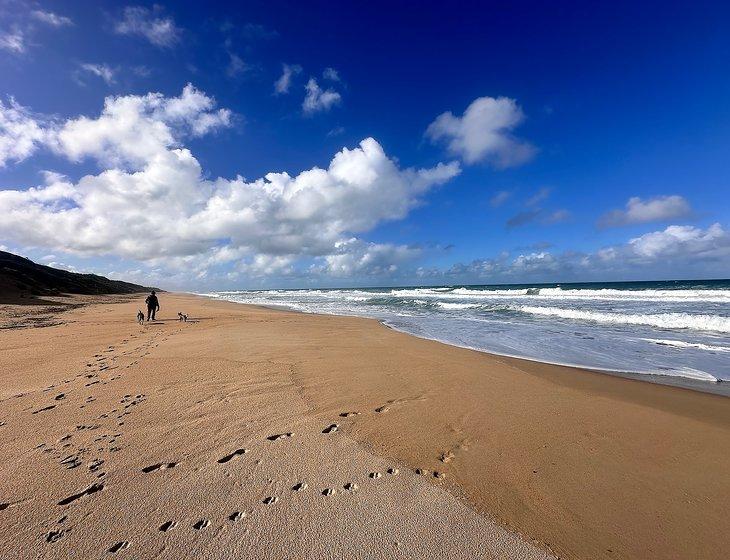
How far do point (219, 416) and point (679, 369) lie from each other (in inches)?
442

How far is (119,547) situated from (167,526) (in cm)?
31

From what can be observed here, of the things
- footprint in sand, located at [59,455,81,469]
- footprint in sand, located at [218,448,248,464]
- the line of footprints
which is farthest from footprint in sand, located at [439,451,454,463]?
footprint in sand, located at [59,455,81,469]

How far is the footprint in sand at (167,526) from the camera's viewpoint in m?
2.70

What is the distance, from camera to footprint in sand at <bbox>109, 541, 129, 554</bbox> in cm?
249

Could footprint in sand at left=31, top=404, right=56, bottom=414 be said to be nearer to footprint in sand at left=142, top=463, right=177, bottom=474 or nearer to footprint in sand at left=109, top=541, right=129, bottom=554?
footprint in sand at left=142, top=463, right=177, bottom=474

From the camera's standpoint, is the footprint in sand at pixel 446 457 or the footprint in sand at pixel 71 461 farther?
the footprint in sand at pixel 446 457

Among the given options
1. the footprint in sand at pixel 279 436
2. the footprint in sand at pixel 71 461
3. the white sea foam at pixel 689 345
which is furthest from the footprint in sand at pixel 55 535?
the white sea foam at pixel 689 345

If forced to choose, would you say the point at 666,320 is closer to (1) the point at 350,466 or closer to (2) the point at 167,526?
(1) the point at 350,466

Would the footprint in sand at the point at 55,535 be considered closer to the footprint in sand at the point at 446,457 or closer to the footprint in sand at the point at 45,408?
the footprint in sand at the point at 45,408

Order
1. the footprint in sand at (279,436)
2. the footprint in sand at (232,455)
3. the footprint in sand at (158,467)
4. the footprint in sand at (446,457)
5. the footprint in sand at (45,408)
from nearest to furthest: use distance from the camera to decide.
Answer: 1. the footprint in sand at (158,467)
2. the footprint in sand at (232,455)
3. the footprint in sand at (446,457)
4. the footprint in sand at (279,436)
5. the footprint in sand at (45,408)

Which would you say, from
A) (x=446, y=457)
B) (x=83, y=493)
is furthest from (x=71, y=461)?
(x=446, y=457)

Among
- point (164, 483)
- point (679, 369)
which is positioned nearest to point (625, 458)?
point (164, 483)

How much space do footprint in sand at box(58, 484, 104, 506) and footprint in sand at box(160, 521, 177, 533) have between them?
3.01 ft

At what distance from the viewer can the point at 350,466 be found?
3.67 meters
